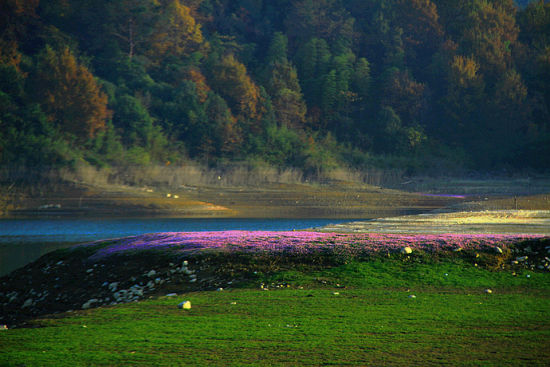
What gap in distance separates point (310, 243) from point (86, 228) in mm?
18960

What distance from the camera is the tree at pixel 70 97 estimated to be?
62406 millimetres

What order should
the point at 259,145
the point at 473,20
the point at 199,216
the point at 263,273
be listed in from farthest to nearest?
1. the point at 473,20
2. the point at 259,145
3. the point at 199,216
4. the point at 263,273

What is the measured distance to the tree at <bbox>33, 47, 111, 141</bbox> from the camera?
6241 centimetres

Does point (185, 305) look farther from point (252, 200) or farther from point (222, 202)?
point (252, 200)

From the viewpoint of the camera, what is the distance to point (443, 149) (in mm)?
81562

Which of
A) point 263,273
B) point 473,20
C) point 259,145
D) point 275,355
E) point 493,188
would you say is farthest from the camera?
point 473,20

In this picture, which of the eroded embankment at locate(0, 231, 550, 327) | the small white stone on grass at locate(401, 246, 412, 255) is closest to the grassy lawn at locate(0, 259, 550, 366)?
the eroded embankment at locate(0, 231, 550, 327)

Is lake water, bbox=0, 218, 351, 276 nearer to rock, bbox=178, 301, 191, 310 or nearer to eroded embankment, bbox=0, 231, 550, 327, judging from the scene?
eroded embankment, bbox=0, 231, 550, 327

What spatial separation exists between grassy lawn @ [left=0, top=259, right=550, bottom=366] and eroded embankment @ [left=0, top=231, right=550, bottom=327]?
4.08 ft

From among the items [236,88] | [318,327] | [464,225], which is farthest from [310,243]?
[236,88]

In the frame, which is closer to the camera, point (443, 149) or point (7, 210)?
point (7, 210)

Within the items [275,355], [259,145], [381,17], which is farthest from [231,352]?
[381,17]

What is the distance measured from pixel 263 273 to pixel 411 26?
7958cm

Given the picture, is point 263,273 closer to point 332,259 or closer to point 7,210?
point 332,259
